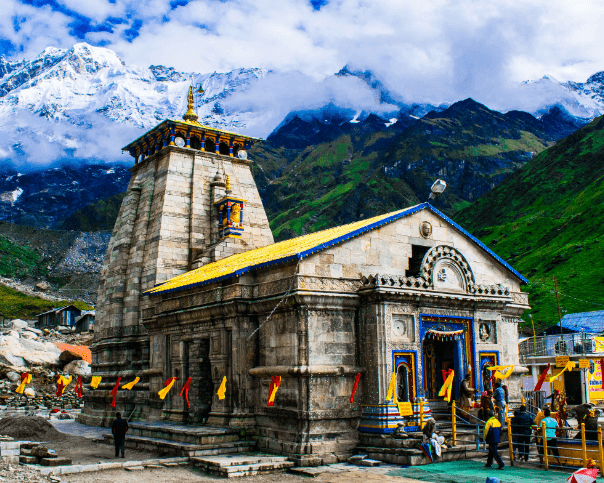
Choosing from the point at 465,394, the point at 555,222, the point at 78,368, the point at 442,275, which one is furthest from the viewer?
the point at 555,222

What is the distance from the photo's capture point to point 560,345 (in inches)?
1624

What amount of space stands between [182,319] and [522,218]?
110m

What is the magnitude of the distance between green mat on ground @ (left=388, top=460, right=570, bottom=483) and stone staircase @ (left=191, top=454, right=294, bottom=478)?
3.26 meters

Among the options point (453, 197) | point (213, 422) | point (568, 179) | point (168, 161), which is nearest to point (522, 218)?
point (568, 179)

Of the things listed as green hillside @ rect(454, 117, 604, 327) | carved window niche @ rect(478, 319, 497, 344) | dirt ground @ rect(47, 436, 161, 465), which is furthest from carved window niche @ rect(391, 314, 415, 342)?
green hillside @ rect(454, 117, 604, 327)

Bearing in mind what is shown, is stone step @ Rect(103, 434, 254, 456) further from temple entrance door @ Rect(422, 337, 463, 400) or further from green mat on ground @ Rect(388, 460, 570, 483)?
temple entrance door @ Rect(422, 337, 463, 400)

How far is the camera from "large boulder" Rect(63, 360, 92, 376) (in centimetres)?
4350

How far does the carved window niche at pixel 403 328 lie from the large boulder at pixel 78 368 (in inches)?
1225

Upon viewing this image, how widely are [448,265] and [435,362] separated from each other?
3.86m

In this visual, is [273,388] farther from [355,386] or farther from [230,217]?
[230,217]

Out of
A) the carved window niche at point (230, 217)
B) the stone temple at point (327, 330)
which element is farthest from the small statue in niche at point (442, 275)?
the carved window niche at point (230, 217)

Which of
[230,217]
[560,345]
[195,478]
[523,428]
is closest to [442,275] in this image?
[523,428]

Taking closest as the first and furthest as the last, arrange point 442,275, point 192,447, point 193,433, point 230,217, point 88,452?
point 192,447 < point 193,433 < point 88,452 < point 442,275 < point 230,217

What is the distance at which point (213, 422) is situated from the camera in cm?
2034
